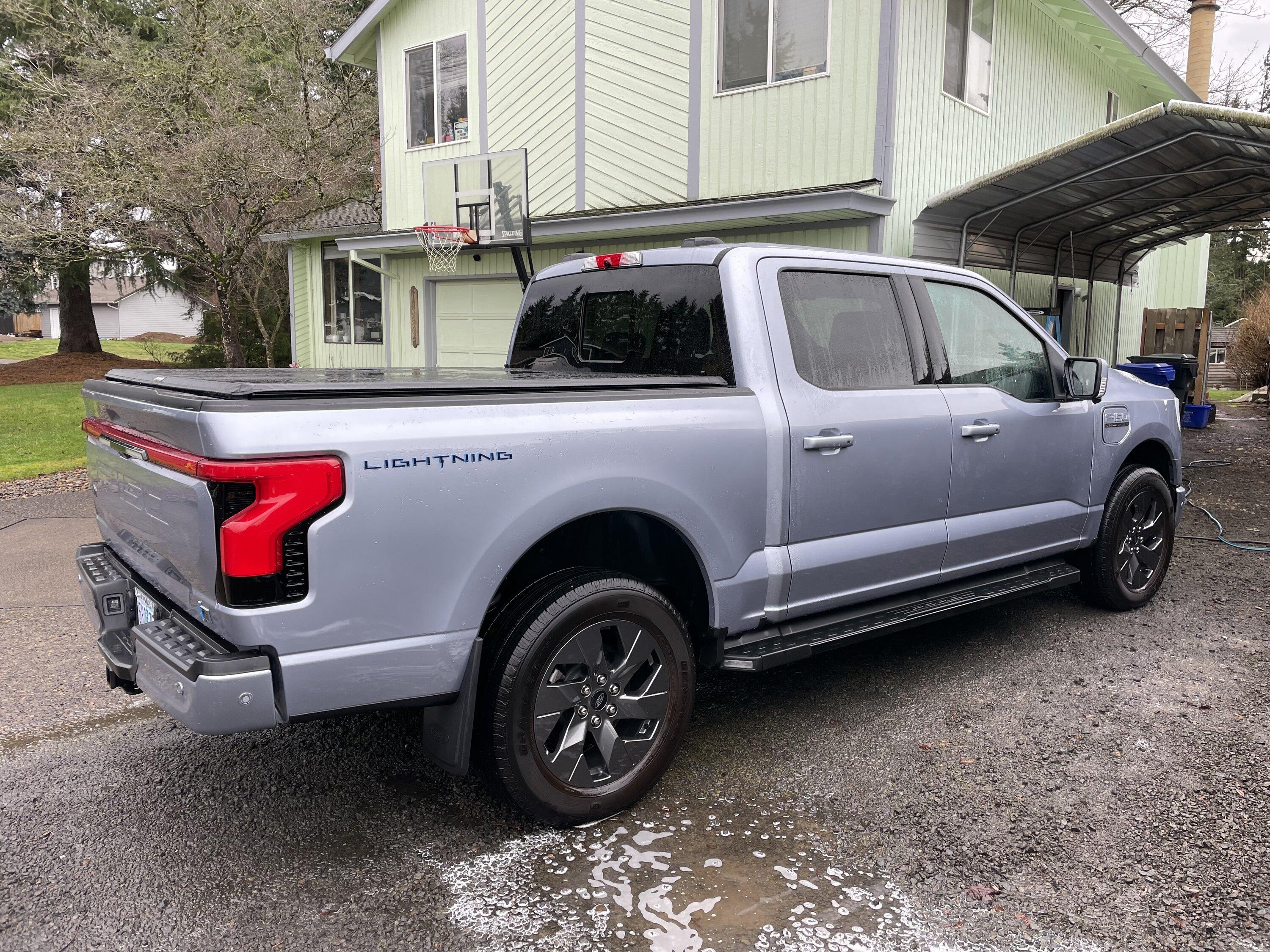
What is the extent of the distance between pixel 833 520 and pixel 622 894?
5.67ft

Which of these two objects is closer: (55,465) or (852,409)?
(852,409)

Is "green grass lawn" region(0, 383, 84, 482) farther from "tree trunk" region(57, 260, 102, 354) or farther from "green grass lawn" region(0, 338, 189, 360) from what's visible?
"tree trunk" region(57, 260, 102, 354)

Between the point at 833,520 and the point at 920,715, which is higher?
the point at 833,520

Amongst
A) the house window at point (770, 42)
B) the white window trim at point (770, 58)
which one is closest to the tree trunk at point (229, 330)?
the white window trim at point (770, 58)

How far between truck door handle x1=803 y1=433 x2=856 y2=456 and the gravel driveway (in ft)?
4.03

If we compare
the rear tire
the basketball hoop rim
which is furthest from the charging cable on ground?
the basketball hoop rim

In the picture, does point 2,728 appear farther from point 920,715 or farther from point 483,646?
point 920,715

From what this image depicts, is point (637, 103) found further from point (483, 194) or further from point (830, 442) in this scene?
point (830, 442)

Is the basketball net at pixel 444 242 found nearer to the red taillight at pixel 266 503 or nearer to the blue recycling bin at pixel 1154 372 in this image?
the blue recycling bin at pixel 1154 372

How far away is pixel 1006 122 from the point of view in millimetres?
12633

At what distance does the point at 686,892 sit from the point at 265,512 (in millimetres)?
1683

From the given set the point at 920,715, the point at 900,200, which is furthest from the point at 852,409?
the point at 900,200

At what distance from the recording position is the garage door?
14.8 m

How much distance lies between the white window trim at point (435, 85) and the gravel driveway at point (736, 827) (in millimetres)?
11527
